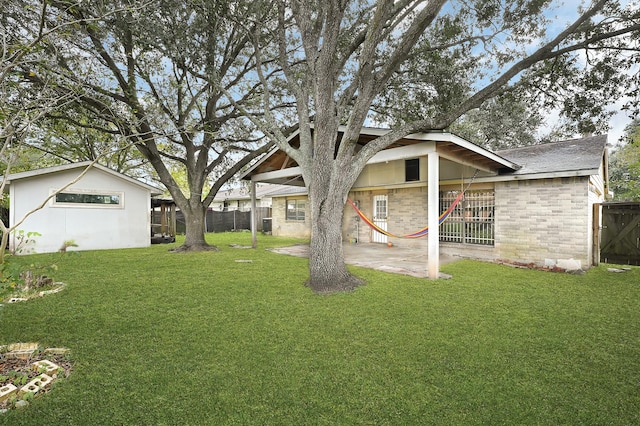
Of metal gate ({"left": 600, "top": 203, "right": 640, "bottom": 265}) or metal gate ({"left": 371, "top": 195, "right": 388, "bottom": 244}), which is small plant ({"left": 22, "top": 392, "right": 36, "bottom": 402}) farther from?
metal gate ({"left": 600, "top": 203, "right": 640, "bottom": 265})

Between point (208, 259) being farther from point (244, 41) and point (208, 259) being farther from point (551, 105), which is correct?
point (551, 105)

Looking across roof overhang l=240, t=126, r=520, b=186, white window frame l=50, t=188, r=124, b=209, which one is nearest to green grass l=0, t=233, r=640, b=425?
roof overhang l=240, t=126, r=520, b=186

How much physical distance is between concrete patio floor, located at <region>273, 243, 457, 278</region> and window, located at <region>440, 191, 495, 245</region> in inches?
32.3

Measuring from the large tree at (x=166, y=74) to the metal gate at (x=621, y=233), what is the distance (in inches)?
372

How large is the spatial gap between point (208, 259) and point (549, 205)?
845 cm

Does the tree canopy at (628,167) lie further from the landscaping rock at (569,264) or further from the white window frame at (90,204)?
the white window frame at (90,204)

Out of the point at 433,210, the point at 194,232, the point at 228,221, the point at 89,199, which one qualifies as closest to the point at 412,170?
the point at 433,210

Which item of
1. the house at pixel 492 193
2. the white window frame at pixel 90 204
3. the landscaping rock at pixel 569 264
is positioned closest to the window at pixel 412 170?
the house at pixel 492 193

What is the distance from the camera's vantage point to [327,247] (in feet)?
16.6

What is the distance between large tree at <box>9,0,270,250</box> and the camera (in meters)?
6.05

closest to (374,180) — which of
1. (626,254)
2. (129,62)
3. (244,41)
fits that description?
(244,41)

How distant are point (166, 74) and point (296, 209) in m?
7.83

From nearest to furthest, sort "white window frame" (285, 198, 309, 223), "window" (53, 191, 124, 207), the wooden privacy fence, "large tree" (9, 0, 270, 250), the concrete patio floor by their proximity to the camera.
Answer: "large tree" (9, 0, 270, 250) → the concrete patio floor → "window" (53, 191, 124, 207) → "white window frame" (285, 198, 309, 223) → the wooden privacy fence

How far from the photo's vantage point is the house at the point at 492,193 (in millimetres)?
6148
